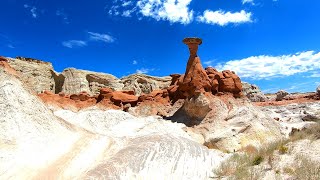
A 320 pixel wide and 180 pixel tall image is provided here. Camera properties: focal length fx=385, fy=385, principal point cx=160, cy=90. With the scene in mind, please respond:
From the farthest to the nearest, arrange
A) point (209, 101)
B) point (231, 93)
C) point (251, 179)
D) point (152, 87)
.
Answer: point (152, 87), point (231, 93), point (209, 101), point (251, 179)

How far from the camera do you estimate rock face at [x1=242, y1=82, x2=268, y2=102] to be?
50.4 meters

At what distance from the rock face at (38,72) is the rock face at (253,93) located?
23.5m

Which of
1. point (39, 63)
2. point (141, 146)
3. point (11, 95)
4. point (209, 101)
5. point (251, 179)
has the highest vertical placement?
point (39, 63)

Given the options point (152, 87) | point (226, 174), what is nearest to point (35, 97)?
point (226, 174)

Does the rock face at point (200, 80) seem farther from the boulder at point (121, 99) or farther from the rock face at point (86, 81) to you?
the rock face at point (86, 81)

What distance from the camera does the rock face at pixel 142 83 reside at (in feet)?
134

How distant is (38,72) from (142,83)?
11211mm

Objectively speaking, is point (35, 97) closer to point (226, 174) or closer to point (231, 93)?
point (226, 174)

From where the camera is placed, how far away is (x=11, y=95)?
10289mm

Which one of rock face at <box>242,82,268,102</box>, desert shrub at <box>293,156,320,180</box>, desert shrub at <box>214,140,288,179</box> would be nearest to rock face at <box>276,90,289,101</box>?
rock face at <box>242,82,268,102</box>

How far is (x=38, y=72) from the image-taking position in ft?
135

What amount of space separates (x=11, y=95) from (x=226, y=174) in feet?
19.6

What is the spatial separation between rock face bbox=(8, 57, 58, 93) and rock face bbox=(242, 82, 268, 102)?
2347 cm

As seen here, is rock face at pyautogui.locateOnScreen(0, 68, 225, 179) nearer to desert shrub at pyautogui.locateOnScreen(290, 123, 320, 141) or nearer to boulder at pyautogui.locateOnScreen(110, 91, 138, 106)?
desert shrub at pyautogui.locateOnScreen(290, 123, 320, 141)
